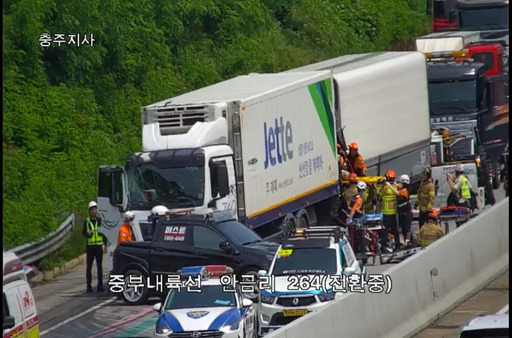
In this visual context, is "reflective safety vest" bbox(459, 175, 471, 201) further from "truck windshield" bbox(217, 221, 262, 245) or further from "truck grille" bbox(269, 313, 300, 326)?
"truck grille" bbox(269, 313, 300, 326)

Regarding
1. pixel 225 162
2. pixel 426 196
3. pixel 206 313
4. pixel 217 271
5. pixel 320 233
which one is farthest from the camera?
pixel 426 196

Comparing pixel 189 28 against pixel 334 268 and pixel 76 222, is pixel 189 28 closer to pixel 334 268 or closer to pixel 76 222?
pixel 76 222

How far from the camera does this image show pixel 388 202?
29125mm

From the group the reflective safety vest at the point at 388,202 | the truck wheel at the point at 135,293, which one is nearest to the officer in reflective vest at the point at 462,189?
the reflective safety vest at the point at 388,202

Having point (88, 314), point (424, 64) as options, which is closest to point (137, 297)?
point (88, 314)

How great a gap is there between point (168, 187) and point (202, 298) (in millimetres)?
6989

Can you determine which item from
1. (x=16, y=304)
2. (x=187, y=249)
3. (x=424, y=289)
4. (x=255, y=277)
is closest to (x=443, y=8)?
(x=187, y=249)

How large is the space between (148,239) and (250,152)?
295 cm

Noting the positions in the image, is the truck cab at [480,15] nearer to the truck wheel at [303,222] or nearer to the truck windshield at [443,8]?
the truck windshield at [443,8]

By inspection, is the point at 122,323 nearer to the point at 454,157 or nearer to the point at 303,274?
the point at 303,274

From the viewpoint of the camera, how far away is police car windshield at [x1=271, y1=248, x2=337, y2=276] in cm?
2194

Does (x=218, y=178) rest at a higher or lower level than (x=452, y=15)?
lower

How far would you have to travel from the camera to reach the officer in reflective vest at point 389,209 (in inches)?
1134

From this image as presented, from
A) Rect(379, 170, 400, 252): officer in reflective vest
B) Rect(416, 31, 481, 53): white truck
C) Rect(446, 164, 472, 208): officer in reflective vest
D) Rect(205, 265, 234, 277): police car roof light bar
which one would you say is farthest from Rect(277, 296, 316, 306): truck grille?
Rect(416, 31, 481, 53): white truck
